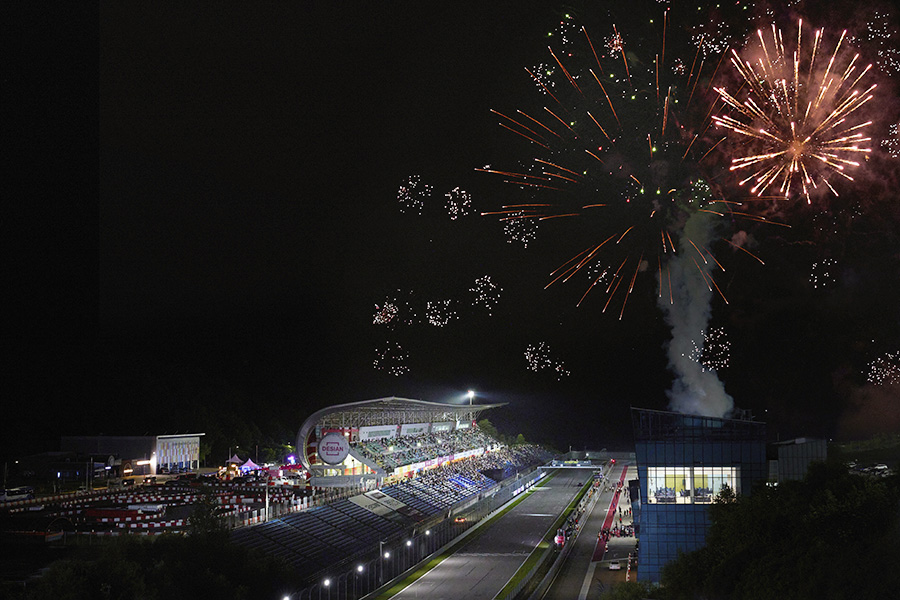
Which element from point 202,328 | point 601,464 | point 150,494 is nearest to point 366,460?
point 150,494

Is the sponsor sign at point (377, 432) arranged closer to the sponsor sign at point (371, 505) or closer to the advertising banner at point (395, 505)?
the advertising banner at point (395, 505)

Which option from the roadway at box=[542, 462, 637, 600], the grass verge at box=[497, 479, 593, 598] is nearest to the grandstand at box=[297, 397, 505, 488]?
the grass verge at box=[497, 479, 593, 598]

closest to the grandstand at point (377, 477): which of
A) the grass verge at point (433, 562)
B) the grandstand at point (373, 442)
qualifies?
the grandstand at point (373, 442)

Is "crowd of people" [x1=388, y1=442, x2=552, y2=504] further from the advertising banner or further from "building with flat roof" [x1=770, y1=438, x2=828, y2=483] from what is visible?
"building with flat roof" [x1=770, y1=438, x2=828, y2=483]

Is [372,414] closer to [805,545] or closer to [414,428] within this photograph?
[414,428]

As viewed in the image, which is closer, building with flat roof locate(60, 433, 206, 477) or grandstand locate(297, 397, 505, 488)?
grandstand locate(297, 397, 505, 488)

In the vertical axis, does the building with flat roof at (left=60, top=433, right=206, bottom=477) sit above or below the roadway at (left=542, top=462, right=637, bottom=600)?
above

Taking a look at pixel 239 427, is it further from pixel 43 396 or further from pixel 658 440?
pixel 658 440
